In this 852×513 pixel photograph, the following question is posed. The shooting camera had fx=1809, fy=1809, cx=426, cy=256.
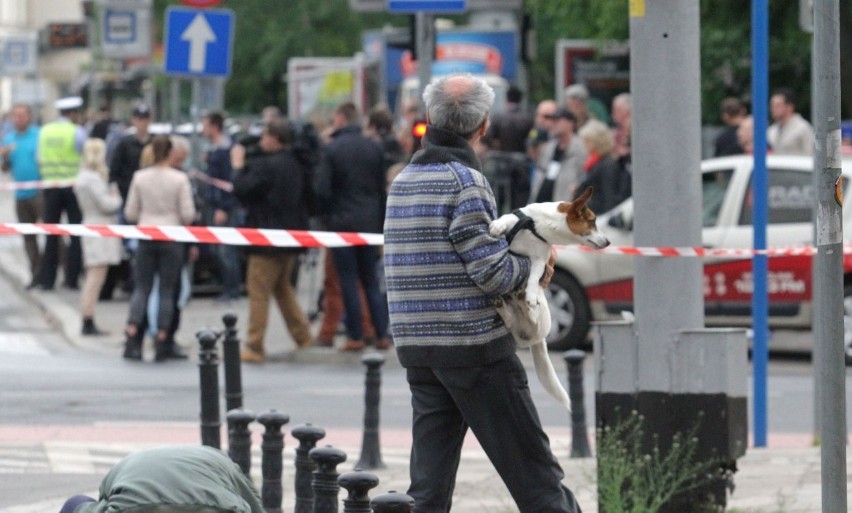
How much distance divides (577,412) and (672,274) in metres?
2.79

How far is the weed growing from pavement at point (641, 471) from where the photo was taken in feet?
22.3

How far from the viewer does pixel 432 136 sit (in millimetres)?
5883

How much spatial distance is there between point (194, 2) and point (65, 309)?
3.30 meters

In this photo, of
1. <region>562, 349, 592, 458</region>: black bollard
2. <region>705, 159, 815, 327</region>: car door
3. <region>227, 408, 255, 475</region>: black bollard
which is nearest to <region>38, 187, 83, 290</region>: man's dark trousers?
<region>705, 159, 815, 327</region>: car door

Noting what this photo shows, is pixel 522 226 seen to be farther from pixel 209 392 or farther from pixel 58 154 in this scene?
pixel 58 154

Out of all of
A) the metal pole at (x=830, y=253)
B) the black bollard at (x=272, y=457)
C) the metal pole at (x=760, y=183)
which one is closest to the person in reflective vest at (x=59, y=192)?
the metal pole at (x=760, y=183)

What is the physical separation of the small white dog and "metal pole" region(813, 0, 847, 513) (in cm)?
85

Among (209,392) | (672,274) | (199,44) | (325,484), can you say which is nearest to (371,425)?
→ (209,392)

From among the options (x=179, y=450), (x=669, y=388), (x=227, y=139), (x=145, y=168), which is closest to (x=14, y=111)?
(x=227, y=139)

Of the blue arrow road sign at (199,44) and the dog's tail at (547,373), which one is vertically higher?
the blue arrow road sign at (199,44)

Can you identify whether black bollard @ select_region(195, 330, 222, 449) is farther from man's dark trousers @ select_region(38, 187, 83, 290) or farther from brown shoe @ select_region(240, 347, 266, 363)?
man's dark trousers @ select_region(38, 187, 83, 290)

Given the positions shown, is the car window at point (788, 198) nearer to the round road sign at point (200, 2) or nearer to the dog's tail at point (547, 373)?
the round road sign at point (200, 2)

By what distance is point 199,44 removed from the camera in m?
16.9

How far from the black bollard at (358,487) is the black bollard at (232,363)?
4292 millimetres
